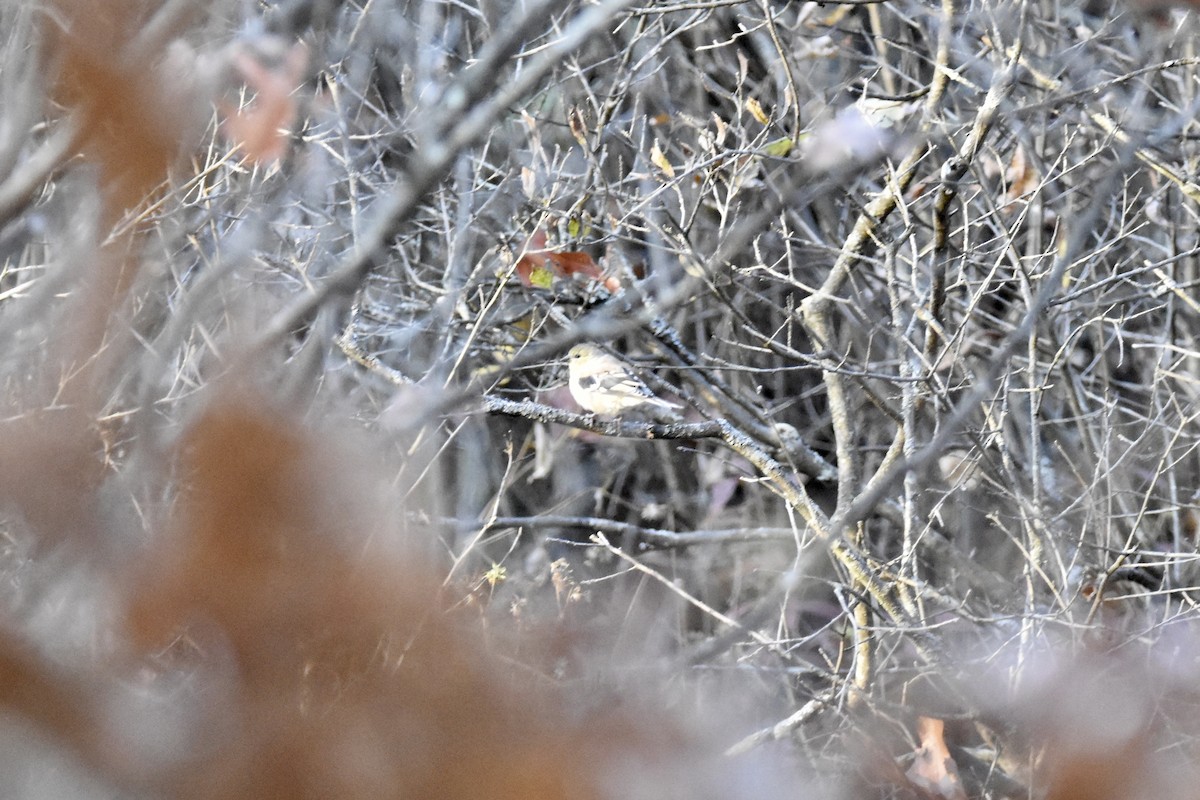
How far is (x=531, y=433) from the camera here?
5.89 m

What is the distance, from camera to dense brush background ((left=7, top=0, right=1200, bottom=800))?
82cm

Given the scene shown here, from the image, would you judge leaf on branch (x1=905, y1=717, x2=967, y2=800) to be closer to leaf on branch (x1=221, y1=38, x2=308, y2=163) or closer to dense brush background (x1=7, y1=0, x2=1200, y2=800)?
dense brush background (x1=7, y1=0, x2=1200, y2=800)

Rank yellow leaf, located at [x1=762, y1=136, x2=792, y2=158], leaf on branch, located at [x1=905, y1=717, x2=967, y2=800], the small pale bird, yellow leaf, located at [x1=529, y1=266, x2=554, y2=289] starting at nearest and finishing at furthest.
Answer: leaf on branch, located at [x1=905, y1=717, x2=967, y2=800] < yellow leaf, located at [x1=762, y1=136, x2=792, y2=158] < yellow leaf, located at [x1=529, y1=266, x2=554, y2=289] < the small pale bird

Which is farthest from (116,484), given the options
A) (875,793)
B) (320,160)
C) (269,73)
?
(320,160)

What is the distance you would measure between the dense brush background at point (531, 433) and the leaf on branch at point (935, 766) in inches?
1.1

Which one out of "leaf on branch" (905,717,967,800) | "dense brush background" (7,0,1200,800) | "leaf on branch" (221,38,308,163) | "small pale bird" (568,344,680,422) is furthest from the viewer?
"small pale bird" (568,344,680,422)

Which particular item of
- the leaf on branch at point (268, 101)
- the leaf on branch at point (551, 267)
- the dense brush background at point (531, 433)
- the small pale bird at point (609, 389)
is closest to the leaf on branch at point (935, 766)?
the dense brush background at point (531, 433)

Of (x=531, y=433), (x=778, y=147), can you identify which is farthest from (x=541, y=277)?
(x=531, y=433)

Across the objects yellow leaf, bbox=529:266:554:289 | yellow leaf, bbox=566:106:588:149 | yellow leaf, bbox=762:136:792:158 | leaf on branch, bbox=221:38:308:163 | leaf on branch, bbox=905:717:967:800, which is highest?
leaf on branch, bbox=221:38:308:163

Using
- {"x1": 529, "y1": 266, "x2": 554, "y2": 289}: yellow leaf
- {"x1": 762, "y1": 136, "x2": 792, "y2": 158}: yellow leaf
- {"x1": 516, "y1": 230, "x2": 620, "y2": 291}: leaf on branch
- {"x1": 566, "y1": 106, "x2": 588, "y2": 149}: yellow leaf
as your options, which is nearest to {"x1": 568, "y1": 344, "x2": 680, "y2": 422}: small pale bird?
{"x1": 516, "y1": 230, "x2": 620, "y2": 291}: leaf on branch

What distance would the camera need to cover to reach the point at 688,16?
5.47 m

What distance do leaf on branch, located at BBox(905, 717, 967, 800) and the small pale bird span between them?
7.37 ft

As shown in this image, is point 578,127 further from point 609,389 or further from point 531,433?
point 531,433

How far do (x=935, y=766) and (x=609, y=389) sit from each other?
2.68 metres
